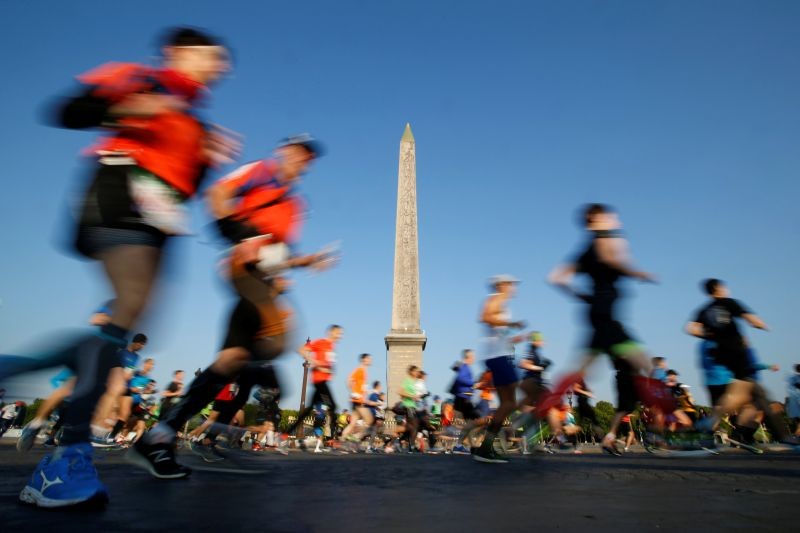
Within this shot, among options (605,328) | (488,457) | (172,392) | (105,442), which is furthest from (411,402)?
(605,328)

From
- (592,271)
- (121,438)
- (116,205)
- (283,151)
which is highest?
(283,151)

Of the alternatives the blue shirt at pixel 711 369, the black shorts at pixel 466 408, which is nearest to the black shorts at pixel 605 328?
the blue shirt at pixel 711 369

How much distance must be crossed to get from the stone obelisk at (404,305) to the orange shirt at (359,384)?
27.6ft

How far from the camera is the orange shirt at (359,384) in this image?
10125mm

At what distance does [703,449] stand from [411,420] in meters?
5.66

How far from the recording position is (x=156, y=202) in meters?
2.25

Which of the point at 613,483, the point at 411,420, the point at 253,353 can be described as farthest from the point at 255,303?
the point at 411,420

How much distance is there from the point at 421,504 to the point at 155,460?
1.39 metres

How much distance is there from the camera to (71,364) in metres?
2.11

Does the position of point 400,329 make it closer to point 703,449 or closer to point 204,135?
point 703,449

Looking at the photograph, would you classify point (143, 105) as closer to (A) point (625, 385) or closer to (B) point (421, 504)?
(B) point (421, 504)

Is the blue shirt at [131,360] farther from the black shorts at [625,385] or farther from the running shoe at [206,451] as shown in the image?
the black shorts at [625,385]

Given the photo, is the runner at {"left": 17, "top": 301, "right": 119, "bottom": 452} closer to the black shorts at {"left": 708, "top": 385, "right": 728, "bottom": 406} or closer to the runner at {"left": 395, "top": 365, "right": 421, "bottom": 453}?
the black shorts at {"left": 708, "top": 385, "right": 728, "bottom": 406}

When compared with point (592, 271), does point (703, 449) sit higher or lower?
lower
